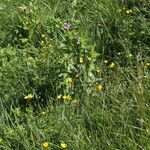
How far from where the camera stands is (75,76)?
3217 mm

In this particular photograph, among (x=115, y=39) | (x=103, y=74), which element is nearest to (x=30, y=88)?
(x=103, y=74)

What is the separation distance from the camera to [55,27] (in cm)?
402

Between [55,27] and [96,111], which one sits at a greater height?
[55,27]

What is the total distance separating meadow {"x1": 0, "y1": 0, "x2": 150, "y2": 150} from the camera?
269cm

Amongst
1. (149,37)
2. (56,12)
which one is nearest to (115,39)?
(149,37)

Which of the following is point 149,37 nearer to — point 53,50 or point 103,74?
point 103,74

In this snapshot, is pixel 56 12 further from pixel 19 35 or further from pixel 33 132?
pixel 33 132

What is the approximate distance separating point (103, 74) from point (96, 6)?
94 cm

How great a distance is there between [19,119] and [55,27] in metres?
1.20

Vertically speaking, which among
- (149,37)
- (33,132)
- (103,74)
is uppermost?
(149,37)

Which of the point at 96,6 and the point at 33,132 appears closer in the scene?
the point at 33,132

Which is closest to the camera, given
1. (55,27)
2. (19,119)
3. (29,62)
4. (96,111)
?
(96,111)

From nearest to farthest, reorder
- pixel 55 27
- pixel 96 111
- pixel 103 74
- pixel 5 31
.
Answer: pixel 96 111
pixel 103 74
pixel 55 27
pixel 5 31

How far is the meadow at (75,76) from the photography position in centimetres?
269
